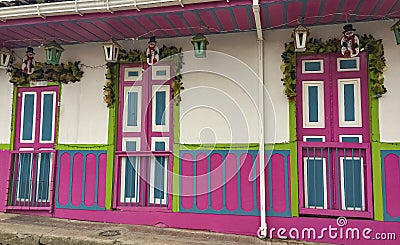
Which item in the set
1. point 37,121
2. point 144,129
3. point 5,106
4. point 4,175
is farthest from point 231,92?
point 4,175

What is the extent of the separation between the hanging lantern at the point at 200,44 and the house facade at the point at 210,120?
0.65ft

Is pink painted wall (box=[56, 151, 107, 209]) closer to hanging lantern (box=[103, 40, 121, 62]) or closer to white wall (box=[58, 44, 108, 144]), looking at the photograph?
white wall (box=[58, 44, 108, 144])

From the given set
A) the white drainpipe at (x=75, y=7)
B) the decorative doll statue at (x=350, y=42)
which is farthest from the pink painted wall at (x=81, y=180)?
the decorative doll statue at (x=350, y=42)

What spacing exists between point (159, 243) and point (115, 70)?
2.82 metres

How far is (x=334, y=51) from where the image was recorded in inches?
199

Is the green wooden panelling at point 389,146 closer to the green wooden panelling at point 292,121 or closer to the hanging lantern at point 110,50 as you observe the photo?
the green wooden panelling at point 292,121

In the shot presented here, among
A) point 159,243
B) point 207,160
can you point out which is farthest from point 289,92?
point 159,243

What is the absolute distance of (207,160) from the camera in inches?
209

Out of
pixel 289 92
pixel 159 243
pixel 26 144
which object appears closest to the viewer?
pixel 159 243

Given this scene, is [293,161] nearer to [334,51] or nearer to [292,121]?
[292,121]

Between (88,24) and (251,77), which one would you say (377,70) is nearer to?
(251,77)

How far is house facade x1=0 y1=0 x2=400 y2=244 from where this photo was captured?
190 inches

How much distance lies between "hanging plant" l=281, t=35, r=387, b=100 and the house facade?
0.6 inches

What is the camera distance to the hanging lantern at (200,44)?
514 cm
